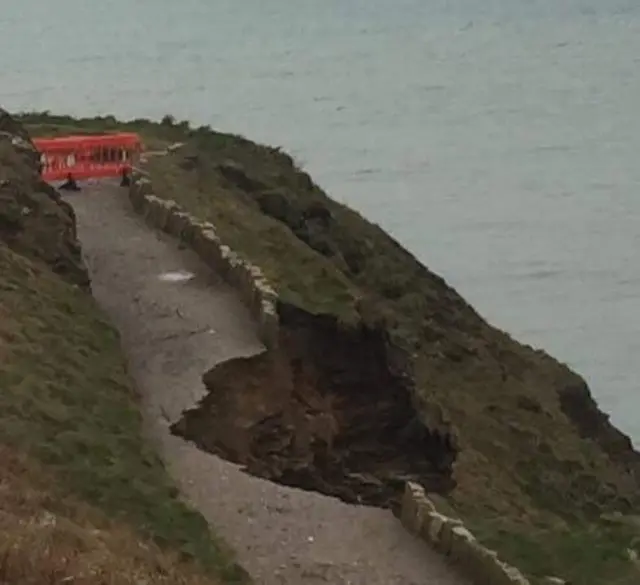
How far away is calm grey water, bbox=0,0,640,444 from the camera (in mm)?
49156

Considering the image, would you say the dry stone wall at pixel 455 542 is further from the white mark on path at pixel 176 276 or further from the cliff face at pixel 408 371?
the white mark on path at pixel 176 276

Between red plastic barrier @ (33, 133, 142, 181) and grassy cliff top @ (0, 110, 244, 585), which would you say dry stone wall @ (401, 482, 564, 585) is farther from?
red plastic barrier @ (33, 133, 142, 181)

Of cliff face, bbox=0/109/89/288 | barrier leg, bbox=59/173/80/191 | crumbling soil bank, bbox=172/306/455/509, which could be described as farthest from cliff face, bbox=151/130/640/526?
cliff face, bbox=0/109/89/288

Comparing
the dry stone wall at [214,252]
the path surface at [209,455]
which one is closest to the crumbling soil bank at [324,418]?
the dry stone wall at [214,252]

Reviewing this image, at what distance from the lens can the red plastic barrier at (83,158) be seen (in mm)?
33188

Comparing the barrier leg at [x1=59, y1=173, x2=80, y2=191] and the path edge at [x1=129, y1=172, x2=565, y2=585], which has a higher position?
the barrier leg at [x1=59, y1=173, x2=80, y2=191]

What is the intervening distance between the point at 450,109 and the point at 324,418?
56358mm

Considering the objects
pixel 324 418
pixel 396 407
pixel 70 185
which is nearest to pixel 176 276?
pixel 396 407

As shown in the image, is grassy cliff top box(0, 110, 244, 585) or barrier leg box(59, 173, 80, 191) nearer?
grassy cliff top box(0, 110, 244, 585)

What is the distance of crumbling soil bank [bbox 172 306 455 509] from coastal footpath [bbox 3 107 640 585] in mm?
25

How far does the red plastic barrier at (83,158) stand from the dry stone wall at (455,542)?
55.3 ft

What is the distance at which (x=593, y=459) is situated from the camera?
27.4 meters

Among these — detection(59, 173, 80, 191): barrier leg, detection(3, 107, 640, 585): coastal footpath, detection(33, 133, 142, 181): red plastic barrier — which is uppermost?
detection(33, 133, 142, 181): red plastic barrier

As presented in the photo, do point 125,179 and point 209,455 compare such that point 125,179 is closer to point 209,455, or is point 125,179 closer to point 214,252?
point 214,252
